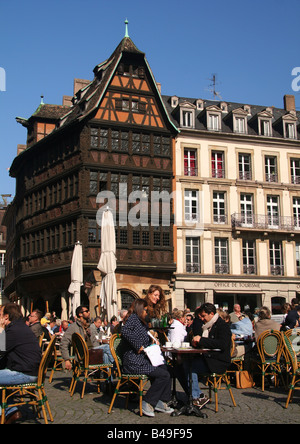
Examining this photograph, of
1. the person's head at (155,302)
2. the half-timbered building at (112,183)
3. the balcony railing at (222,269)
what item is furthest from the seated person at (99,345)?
the balcony railing at (222,269)

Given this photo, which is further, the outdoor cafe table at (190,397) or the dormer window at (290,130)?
the dormer window at (290,130)

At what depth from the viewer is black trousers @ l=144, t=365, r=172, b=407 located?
693 cm

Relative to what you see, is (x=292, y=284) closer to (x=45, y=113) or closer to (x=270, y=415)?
(x=45, y=113)

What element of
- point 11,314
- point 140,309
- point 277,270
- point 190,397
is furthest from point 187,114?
point 11,314

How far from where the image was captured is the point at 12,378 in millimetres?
6078

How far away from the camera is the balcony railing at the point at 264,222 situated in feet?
99.6

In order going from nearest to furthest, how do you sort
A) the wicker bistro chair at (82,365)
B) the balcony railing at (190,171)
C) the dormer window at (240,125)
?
1. the wicker bistro chair at (82,365)
2. the balcony railing at (190,171)
3. the dormer window at (240,125)

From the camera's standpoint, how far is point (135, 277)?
27.1 metres

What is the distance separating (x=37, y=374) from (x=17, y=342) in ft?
1.55

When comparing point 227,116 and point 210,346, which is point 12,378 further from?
point 227,116

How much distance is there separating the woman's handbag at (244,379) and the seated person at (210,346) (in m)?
2.21

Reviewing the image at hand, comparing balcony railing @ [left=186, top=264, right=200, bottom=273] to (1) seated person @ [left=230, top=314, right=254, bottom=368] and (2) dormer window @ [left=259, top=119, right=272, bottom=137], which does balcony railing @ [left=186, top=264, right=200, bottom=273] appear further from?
(1) seated person @ [left=230, top=314, right=254, bottom=368]

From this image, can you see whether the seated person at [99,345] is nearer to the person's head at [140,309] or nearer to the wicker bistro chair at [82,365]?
the wicker bistro chair at [82,365]
